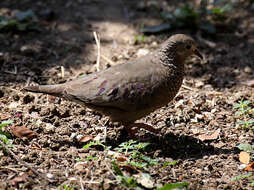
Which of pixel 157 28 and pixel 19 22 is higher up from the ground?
pixel 157 28

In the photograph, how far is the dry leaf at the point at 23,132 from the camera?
13.8 feet

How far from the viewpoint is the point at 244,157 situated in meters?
4.04

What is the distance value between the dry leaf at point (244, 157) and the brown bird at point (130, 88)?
95cm

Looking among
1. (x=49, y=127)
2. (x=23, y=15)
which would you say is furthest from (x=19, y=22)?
(x=49, y=127)

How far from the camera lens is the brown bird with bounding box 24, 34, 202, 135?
13.6ft

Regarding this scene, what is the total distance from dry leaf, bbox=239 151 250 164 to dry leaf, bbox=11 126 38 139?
2155 millimetres

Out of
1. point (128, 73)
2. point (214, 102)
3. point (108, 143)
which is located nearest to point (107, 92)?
point (128, 73)

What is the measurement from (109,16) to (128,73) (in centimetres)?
333

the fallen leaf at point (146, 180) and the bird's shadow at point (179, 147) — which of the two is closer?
the fallen leaf at point (146, 180)

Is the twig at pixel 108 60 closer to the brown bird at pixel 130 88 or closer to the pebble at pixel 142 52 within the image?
the pebble at pixel 142 52

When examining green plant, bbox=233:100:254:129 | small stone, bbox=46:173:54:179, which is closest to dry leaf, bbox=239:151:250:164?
green plant, bbox=233:100:254:129

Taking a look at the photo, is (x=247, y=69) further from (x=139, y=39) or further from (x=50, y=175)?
(x=50, y=175)

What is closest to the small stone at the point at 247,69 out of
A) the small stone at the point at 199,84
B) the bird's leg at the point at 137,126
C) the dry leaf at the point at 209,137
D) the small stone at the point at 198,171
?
the small stone at the point at 199,84

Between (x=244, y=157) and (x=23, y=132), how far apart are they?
2.31m
